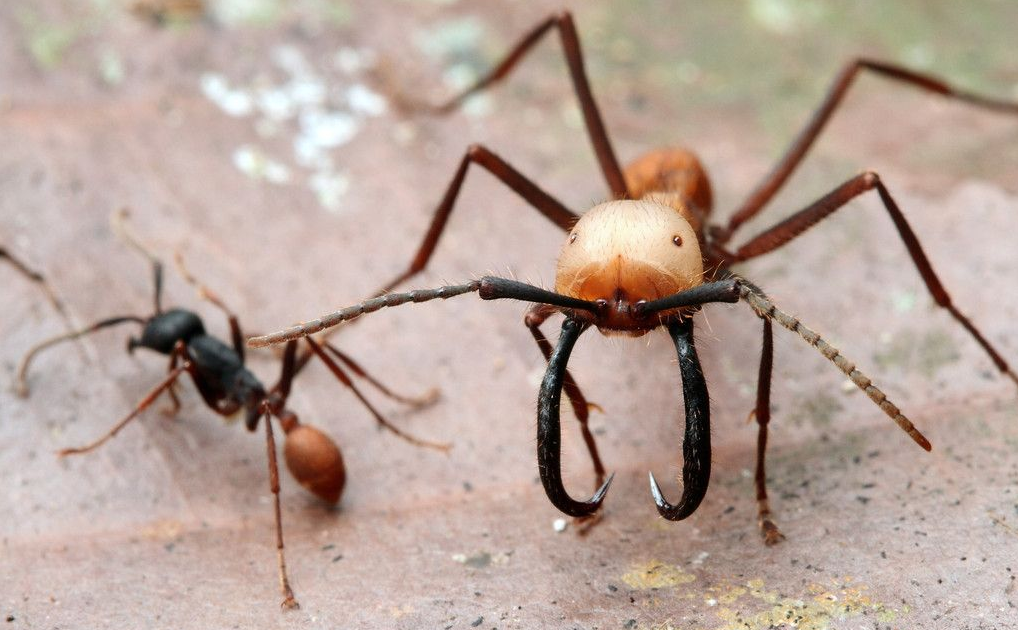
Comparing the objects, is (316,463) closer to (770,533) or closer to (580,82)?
(770,533)

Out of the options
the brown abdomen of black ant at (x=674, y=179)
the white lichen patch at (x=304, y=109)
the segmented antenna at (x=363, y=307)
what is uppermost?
the white lichen patch at (x=304, y=109)

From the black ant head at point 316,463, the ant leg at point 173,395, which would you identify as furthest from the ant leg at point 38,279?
the black ant head at point 316,463

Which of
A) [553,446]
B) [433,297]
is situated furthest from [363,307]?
[553,446]

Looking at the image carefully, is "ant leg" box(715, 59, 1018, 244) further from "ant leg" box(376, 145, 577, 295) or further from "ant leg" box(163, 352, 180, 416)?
"ant leg" box(163, 352, 180, 416)

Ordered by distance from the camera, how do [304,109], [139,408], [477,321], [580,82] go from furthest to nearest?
[304,109]
[580,82]
[477,321]
[139,408]

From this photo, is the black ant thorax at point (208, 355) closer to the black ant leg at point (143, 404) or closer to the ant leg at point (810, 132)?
the black ant leg at point (143, 404)

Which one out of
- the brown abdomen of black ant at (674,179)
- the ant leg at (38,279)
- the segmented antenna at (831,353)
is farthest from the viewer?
the brown abdomen of black ant at (674,179)

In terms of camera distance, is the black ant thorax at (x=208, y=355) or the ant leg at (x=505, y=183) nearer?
the black ant thorax at (x=208, y=355)
